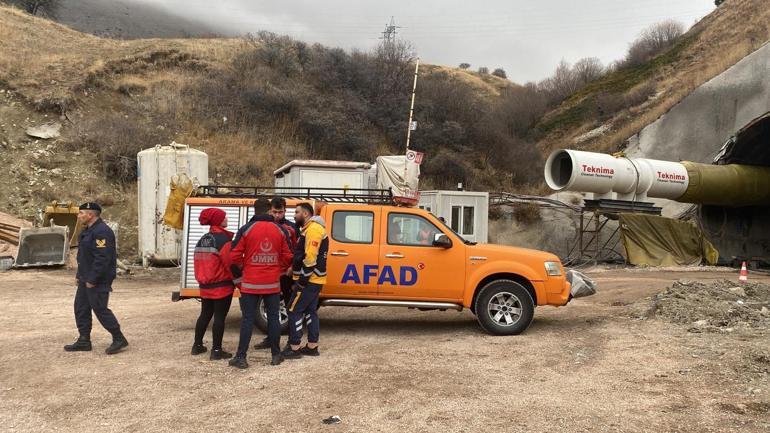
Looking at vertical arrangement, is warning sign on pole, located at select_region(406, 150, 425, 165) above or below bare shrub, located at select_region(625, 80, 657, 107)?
below

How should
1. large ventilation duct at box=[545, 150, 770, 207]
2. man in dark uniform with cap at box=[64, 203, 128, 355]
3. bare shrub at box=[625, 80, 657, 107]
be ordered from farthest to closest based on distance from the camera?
bare shrub at box=[625, 80, 657, 107]
large ventilation duct at box=[545, 150, 770, 207]
man in dark uniform with cap at box=[64, 203, 128, 355]

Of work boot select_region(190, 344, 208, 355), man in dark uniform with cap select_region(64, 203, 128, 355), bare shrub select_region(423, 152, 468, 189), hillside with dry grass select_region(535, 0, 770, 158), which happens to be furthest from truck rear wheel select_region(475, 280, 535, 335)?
bare shrub select_region(423, 152, 468, 189)

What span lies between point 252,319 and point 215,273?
0.68 metres

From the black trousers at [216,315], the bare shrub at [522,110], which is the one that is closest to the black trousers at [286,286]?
the black trousers at [216,315]

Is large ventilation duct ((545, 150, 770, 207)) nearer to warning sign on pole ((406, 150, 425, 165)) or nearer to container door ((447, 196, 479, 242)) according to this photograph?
warning sign on pole ((406, 150, 425, 165))

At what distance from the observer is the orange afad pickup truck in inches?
318

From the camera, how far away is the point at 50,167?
2284 cm

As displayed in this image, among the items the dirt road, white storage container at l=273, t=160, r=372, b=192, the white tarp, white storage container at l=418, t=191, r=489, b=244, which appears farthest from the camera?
white storage container at l=418, t=191, r=489, b=244

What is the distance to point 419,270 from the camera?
8.10 meters

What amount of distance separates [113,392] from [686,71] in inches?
1592

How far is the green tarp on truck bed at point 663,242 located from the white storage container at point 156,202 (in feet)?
46.2

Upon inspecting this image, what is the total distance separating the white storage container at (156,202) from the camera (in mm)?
17219

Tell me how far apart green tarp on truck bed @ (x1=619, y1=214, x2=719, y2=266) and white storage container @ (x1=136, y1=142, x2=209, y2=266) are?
14.1 meters

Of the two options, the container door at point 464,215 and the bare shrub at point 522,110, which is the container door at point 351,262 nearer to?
the container door at point 464,215
